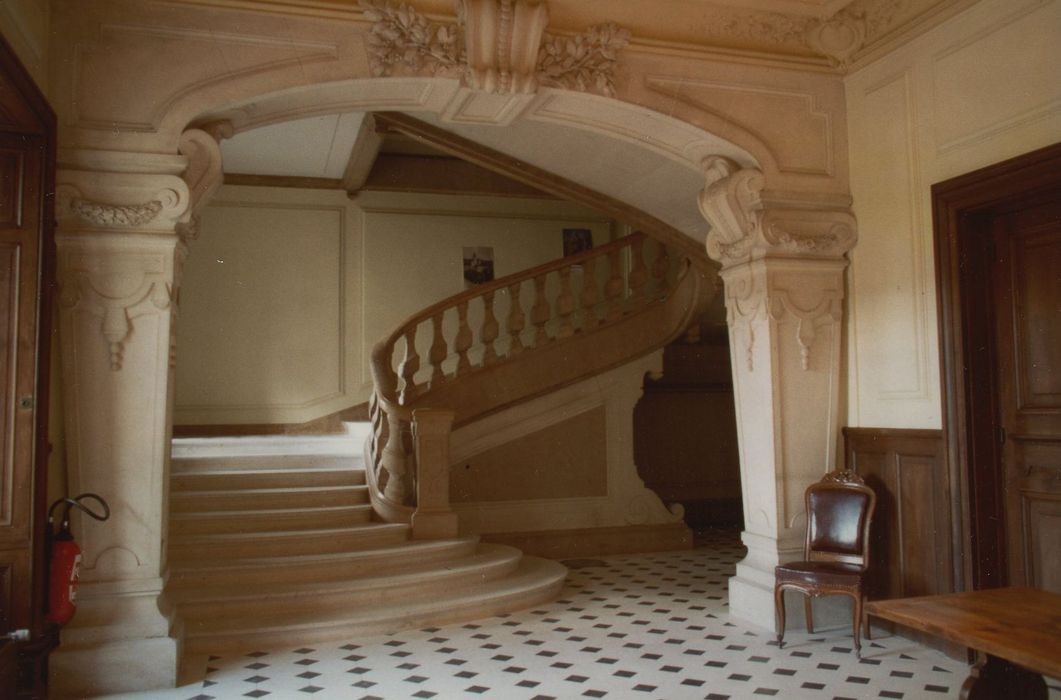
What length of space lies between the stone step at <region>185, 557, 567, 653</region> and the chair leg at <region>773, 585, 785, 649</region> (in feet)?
5.98

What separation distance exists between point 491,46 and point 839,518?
11.2 ft

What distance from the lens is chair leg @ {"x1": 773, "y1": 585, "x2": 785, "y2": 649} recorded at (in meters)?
5.05

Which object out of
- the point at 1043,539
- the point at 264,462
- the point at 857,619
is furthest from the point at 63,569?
the point at 1043,539

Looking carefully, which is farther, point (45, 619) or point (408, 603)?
point (408, 603)

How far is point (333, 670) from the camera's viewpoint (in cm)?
473

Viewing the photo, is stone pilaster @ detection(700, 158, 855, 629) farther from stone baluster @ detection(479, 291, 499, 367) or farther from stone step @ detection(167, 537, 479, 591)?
stone baluster @ detection(479, 291, 499, 367)

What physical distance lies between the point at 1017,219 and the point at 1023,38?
92 cm

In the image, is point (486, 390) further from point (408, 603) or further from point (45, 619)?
point (45, 619)

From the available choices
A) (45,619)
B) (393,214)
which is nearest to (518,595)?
(45,619)

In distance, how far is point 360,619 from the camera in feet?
17.7

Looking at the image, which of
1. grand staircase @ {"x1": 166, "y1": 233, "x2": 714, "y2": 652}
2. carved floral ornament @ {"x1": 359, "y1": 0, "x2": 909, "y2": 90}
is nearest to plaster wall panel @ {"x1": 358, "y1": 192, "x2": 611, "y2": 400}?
grand staircase @ {"x1": 166, "y1": 233, "x2": 714, "y2": 652}

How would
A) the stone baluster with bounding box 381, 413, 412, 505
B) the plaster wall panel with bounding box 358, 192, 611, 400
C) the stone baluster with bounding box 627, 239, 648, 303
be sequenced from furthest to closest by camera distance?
1. the plaster wall panel with bounding box 358, 192, 611, 400
2. the stone baluster with bounding box 627, 239, 648, 303
3. the stone baluster with bounding box 381, 413, 412, 505

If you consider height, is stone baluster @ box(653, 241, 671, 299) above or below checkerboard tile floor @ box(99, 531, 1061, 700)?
above

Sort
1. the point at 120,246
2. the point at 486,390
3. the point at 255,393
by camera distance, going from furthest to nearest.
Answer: the point at 255,393
the point at 486,390
the point at 120,246
